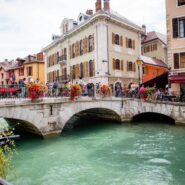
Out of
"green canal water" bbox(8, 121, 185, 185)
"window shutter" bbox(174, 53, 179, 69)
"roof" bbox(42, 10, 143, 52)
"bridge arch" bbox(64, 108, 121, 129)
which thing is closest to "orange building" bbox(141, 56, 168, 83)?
"roof" bbox(42, 10, 143, 52)

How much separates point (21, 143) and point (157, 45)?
2707cm

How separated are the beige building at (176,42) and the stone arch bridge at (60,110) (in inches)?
129

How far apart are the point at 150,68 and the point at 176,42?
1105 cm

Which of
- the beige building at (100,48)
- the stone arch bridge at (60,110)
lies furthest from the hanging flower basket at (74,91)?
the beige building at (100,48)

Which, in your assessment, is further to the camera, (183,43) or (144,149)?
(183,43)

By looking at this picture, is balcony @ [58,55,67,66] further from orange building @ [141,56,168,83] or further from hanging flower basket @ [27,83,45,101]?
hanging flower basket @ [27,83,45,101]

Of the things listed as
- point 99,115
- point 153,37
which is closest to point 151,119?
point 99,115

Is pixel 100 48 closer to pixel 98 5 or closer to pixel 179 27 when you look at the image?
pixel 98 5

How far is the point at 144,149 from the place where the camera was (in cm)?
1195

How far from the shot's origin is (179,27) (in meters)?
20.2

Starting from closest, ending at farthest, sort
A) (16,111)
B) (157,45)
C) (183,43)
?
(16,111), (183,43), (157,45)

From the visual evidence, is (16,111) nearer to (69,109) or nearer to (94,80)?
(69,109)

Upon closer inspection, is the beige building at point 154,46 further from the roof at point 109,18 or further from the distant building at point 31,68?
the distant building at point 31,68

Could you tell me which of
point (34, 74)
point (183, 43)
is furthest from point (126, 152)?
point (34, 74)
